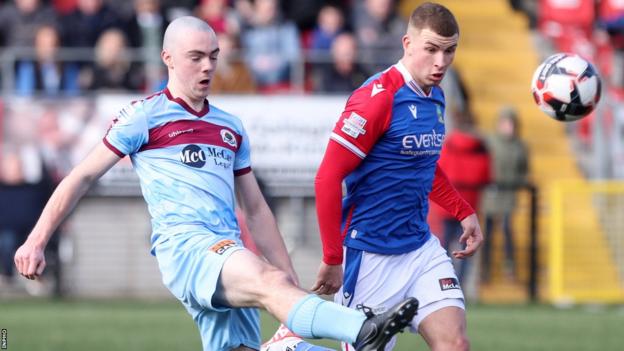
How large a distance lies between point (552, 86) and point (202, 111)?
97.5 inches

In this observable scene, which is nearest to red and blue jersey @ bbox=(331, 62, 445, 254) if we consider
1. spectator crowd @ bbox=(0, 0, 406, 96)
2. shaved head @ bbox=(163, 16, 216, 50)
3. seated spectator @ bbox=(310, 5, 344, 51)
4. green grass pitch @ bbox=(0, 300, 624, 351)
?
shaved head @ bbox=(163, 16, 216, 50)

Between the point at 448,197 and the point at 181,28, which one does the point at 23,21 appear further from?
the point at 181,28

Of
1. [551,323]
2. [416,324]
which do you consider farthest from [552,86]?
[551,323]

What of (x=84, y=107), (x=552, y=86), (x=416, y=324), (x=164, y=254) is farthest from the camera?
(x=84, y=107)

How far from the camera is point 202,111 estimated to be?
7.41m

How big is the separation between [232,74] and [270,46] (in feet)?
2.30

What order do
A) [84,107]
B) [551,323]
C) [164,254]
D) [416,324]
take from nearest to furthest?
1. [164,254]
2. [416,324]
3. [551,323]
4. [84,107]

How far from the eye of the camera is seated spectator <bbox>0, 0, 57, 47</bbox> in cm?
1752

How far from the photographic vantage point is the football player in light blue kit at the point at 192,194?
22.7ft

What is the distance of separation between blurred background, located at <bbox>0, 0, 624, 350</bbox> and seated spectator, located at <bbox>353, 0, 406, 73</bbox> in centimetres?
4

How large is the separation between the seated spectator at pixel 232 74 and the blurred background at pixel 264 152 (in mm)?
20

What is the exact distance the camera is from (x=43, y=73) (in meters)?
17.4

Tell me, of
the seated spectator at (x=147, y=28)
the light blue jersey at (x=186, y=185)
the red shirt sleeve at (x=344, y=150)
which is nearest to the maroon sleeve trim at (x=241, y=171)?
the light blue jersey at (x=186, y=185)

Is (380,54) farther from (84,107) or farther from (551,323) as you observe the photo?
Result: (551,323)
